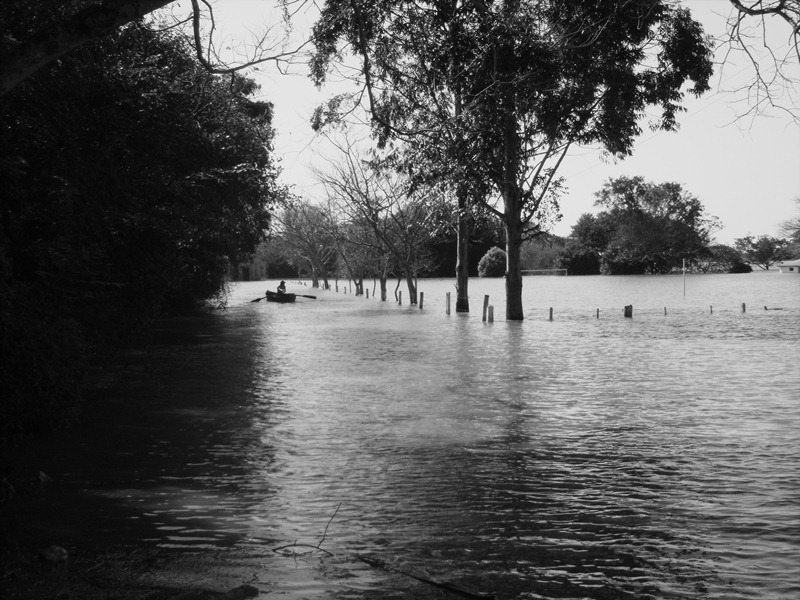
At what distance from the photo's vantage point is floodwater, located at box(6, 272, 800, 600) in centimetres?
643

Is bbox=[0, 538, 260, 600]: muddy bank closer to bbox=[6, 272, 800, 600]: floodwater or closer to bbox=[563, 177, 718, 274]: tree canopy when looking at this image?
bbox=[6, 272, 800, 600]: floodwater

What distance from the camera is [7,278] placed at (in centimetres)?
1034

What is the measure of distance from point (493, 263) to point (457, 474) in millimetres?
112987

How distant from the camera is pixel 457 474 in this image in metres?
9.52

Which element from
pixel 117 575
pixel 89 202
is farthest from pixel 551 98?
pixel 117 575

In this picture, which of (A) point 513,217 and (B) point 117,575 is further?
(A) point 513,217

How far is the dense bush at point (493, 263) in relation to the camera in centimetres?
12075

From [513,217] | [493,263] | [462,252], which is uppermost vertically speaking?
[513,217]

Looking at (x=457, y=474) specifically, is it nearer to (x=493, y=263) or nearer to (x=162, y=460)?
(x=162, y=460)

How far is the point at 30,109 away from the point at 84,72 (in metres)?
1.43

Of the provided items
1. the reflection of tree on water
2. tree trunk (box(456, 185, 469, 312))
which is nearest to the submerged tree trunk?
tree trunk (box(456, 185, 469, 312))

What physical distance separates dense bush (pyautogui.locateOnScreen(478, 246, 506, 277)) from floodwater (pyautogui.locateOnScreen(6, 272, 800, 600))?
99.7m

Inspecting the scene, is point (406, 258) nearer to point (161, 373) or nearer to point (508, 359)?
point (508, 359)

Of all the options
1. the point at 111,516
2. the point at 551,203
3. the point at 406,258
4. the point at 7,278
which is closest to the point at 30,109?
the point at 7,278
